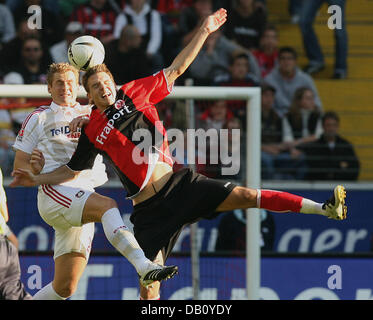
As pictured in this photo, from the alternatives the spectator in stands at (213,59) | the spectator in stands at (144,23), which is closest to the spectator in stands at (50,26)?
the spectator in stands at (144,23)

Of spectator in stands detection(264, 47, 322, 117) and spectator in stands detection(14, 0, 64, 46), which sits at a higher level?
spectator in stands detection(14, 0, 64, 46)

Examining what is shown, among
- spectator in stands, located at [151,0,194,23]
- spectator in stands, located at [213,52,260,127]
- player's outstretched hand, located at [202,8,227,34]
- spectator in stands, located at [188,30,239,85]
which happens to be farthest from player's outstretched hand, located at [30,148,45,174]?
spectator in stands, located at [151,0,194,23]

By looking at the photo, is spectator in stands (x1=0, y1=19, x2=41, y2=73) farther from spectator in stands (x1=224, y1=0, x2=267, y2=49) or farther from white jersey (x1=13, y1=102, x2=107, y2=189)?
white jersey (x1=13, y1=102, x2=107, y2=189)

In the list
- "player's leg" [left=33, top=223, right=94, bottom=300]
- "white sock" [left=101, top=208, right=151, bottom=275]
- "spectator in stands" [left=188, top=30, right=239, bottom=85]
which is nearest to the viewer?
"white sock" [left=101, top=208, right=151, bottom=275]

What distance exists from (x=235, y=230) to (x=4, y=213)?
10.6ft

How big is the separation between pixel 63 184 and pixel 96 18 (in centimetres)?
518

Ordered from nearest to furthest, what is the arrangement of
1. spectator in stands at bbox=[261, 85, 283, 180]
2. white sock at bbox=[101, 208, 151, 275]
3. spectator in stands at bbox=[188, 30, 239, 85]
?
white sock at bbox=[101, 208, 151, 275]
spectator in stands at bbox=[261, 85, 283, 180]
spectator in stands at bbox=[188, 30, 239, 85]

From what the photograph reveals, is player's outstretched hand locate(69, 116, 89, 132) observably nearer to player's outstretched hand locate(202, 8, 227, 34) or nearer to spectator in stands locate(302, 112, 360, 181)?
player's outstretched hand locate(202, 8, 227, 34)

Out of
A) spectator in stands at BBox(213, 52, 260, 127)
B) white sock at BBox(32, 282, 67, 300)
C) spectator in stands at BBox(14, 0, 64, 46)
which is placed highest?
spectator in stands at BBox(14, 0, 64, 46)

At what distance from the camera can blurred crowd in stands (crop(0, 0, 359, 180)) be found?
34.6ft

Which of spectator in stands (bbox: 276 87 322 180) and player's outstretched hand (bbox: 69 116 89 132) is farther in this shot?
spectator in stands (bbox: 276 87 322 180)

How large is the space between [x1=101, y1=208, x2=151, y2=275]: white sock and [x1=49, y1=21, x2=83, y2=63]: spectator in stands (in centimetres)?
485
